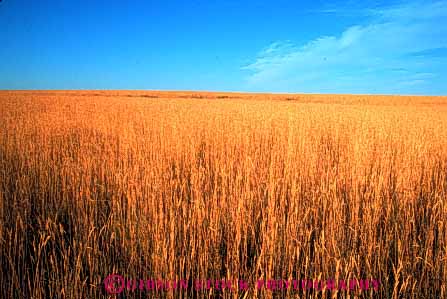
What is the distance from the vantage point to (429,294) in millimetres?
1951

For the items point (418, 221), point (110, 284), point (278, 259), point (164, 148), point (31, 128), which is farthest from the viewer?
point (31, 128)

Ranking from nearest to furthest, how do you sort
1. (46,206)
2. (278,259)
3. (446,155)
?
1. (278,259)
2. (46,206)
3. (446,155)

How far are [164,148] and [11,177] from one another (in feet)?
7.24

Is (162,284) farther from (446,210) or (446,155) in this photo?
(446,155)

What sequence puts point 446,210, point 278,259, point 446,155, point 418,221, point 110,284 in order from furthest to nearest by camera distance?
1. point 446,155
2. point 418,221
3. point 446,210
4. point 278,259
5. point 110,284

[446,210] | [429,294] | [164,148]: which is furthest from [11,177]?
[446,210]

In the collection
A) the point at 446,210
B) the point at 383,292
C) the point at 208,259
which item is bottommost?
the point at 383,292

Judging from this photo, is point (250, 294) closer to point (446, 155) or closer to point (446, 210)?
point (446, 210)

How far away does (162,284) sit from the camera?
1.76m

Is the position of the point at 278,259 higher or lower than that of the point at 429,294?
higher

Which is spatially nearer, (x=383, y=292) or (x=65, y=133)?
(x=383, y=292)

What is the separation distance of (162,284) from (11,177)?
336cm

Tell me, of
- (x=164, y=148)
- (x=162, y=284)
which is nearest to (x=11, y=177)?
(x=164, y=148)

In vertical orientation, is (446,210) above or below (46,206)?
above
